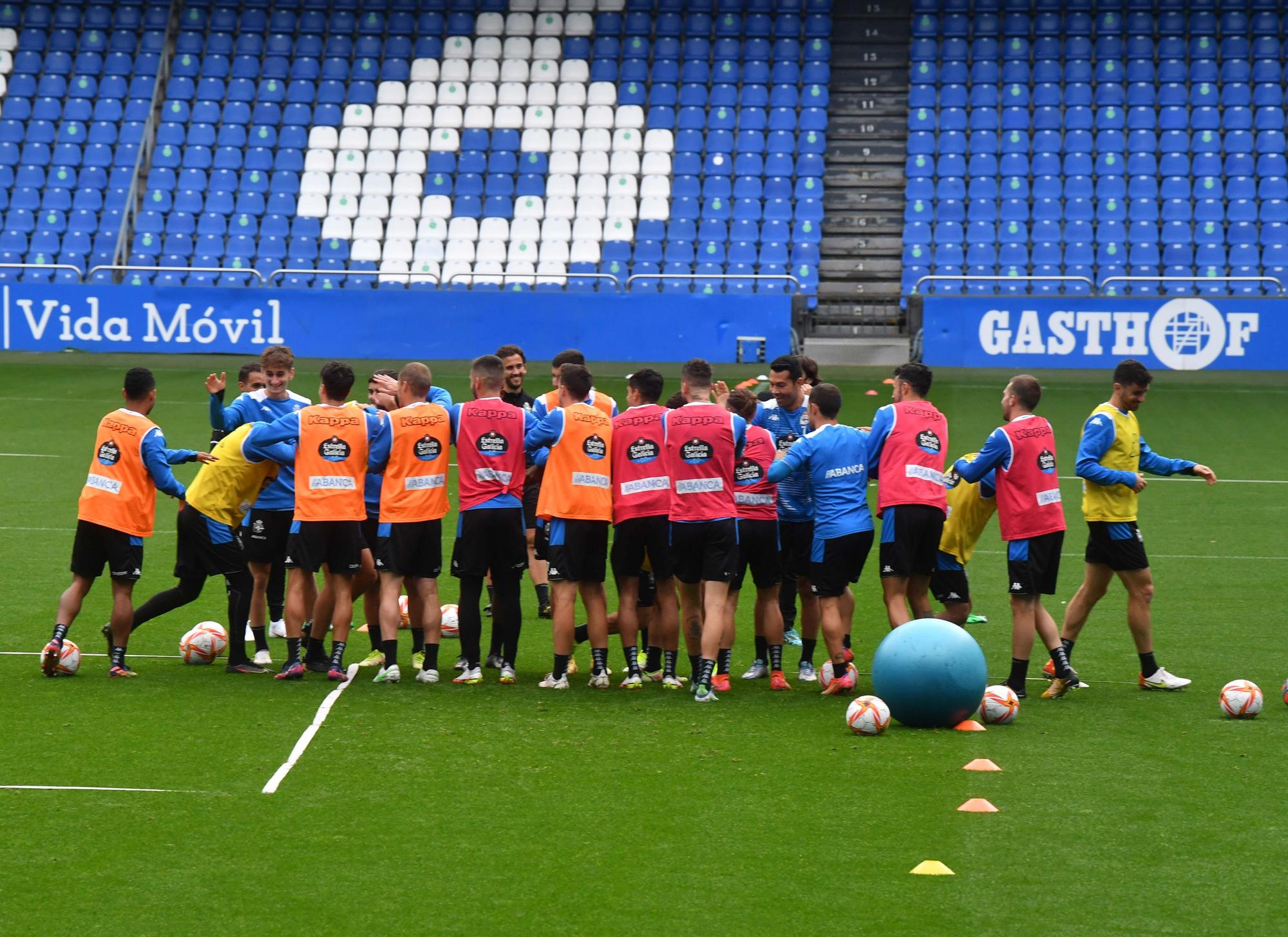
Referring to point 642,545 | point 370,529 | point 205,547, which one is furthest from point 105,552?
point 642,545

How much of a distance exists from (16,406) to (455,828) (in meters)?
18.1

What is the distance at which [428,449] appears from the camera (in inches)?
411

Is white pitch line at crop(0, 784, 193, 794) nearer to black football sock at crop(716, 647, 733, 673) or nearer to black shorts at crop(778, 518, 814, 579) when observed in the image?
black football sock at crop(716, 647, 733, 673)

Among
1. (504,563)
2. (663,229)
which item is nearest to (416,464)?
(504,563)

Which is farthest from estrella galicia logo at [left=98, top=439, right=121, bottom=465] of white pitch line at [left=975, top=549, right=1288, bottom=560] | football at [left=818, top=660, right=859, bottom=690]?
white pitch line at [left=975, top=549, right=1288, bottom=560]

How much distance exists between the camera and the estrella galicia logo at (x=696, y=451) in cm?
1020

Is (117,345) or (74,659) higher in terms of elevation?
(117,345)

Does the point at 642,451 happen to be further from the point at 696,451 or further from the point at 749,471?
the point at 749,471

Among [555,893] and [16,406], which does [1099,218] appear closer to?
[16,406]

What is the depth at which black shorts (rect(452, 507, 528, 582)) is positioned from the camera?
10391 mm

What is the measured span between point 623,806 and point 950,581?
377 centimetres

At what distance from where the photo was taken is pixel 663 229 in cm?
2903

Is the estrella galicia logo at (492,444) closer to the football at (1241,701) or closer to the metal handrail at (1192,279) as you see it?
the football at (1241,701)

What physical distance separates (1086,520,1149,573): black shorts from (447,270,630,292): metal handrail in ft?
48.0
